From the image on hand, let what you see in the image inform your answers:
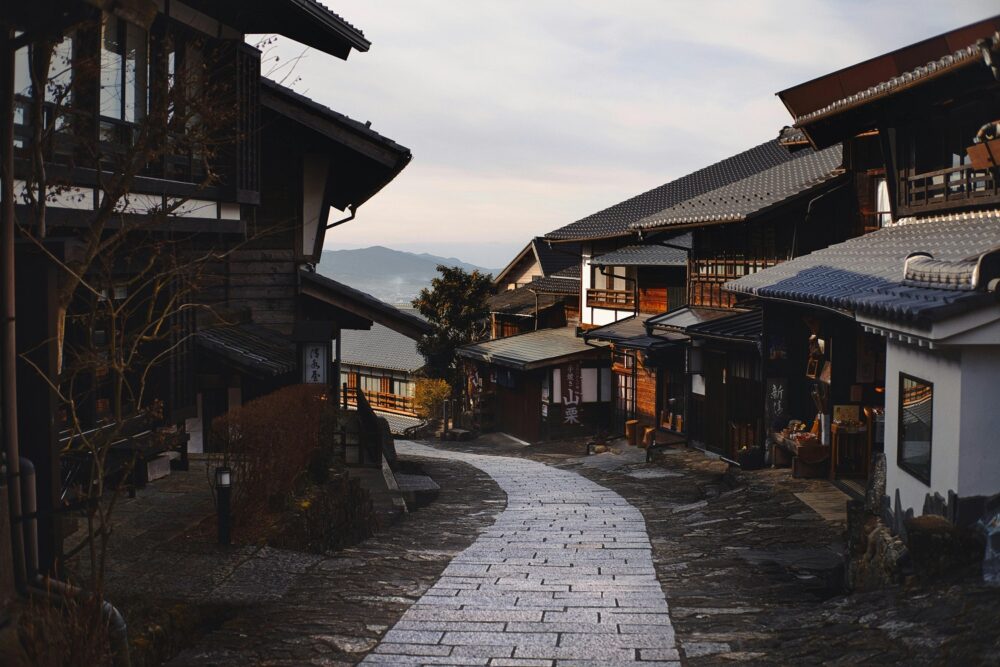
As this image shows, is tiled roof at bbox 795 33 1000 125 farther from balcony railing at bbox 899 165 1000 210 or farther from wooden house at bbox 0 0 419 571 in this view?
wooden house at bbox 0 0 419 571

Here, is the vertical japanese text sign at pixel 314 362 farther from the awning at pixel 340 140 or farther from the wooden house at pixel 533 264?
the wooden house at pixel 533 264

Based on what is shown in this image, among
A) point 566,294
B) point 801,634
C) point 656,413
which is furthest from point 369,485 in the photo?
point 566,294

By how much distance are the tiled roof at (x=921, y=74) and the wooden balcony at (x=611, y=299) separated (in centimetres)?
1712

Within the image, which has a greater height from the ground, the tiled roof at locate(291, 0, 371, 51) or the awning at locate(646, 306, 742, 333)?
the tiled roof at locate(291, 0, 371, 51)

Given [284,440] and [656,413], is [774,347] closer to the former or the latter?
[284,440]

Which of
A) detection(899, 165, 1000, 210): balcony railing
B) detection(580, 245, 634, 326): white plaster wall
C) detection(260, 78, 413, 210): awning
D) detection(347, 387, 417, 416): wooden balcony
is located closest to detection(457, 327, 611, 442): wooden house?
detection(580, 245, 634, 326): white plaster wall

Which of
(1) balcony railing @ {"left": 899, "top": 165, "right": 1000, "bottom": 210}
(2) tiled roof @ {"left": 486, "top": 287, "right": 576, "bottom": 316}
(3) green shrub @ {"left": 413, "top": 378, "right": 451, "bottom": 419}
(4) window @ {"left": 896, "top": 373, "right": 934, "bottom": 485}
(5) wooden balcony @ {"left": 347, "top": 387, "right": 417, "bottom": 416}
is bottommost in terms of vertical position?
(5) wooden balcony @ {"left": 347, "top": 387, "right": 417, "bottom": 416}

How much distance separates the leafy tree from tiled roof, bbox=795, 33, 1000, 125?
27.1m

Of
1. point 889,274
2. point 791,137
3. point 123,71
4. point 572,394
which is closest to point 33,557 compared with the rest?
point 123,71

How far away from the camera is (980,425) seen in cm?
836

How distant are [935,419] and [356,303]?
12.4 meters

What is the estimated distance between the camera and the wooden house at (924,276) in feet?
27.4

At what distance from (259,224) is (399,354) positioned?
3640 centimetres

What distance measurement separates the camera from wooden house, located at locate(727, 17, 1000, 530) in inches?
328
